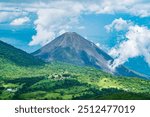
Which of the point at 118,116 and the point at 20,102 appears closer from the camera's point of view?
the point at 118,116

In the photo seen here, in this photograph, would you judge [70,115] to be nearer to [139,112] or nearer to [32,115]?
[32,115]

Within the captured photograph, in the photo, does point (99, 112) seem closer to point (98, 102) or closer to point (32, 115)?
point (98, 102)

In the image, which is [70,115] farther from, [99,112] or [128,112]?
[128,112]

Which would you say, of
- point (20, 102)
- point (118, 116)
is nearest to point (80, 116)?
point (118, 116)

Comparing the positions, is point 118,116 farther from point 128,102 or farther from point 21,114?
point 21,114

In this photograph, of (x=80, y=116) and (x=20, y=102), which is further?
(x=20, y=102)

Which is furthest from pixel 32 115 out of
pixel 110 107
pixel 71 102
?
pixel 110 107

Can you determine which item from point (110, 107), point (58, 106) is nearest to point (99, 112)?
point (110, 107)
